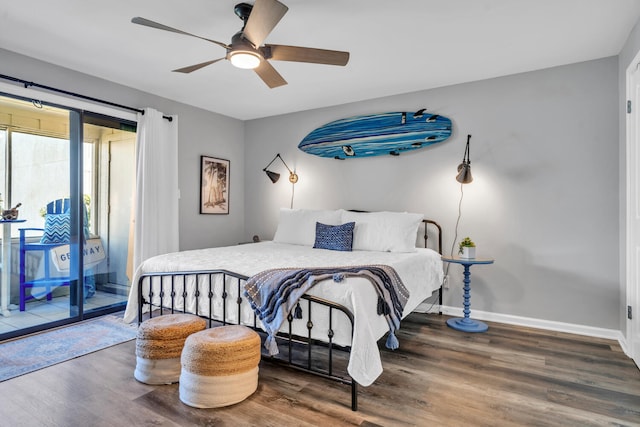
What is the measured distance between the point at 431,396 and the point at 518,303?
193 centimetres

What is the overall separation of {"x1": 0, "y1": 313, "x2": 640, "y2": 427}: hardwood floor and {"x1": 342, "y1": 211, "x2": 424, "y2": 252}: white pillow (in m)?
1.08

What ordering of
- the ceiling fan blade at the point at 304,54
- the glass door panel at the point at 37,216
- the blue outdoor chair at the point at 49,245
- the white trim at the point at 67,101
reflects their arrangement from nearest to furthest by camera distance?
the ceiling fan blade at the point at 304,54 → the white trim at the point at 67,101 → the glass door panel at the point at 37,216 → the blue outdoor chair at the point at 49,245

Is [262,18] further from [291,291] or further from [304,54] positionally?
[291,291]

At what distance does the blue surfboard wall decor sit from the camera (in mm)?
4039

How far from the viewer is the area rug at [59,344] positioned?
Result: 8.62 ft

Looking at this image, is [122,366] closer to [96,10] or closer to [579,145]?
[96,10]

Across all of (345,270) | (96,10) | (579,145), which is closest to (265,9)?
(96,10)

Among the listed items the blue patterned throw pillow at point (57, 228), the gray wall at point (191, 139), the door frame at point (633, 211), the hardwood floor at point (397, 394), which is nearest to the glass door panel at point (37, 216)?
the blue patterned throw pillow at point (57, 228)

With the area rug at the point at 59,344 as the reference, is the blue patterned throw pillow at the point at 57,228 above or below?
above

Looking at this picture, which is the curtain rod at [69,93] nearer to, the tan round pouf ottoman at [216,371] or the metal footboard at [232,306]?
the metal footboard at [232,306]

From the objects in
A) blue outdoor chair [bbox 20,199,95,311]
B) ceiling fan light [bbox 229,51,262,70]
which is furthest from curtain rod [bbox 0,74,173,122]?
ceiling fan light [bbox 229,51,262,70]

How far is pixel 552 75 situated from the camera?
3.49m

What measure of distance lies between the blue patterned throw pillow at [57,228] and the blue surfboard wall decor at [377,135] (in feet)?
9.45

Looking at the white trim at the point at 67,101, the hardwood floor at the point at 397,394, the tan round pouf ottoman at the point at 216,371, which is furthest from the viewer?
the white trim at the point at 67,101
